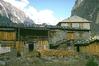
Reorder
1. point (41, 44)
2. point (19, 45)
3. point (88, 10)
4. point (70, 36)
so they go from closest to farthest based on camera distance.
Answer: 1. point (19, 45)
2. point (41, 44)
3. point (70, 36)
4. point (88, 10)

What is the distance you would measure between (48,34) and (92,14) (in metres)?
121

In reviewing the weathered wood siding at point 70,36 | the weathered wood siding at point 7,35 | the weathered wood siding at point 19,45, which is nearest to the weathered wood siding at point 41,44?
the weathered wood siding at point 19,45

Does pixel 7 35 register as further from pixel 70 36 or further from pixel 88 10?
pixel 88 10

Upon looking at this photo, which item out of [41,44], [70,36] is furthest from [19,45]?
[70,36]

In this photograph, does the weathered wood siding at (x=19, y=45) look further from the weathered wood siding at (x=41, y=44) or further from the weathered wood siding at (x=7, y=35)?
the weathered wood siding at (x=41, y=44)

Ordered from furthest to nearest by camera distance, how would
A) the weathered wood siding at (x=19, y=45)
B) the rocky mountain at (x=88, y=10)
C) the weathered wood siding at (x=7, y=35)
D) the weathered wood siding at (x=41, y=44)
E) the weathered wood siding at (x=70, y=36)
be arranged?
the rocky mountain at (x=88, y=10) < the weathered wood siding at (x=70, y=36) < the weathered wood siding at (x=41, y=44) < the weathered wood siding at (x=19, y=45) < the weathered wood siding at (x=7, y=35)

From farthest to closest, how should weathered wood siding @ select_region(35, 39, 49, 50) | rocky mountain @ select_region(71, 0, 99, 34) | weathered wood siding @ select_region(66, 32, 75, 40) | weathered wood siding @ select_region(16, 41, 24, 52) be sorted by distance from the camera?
rocky mountain @ select_region(71, 0, 99, 34), weathered wood siding @ select_region(66, 32, 75, 40), weathered wood siding @ select_region(35, 39, 49, 50), weathered wood siding @ select_region(16, 41, 24, 52)

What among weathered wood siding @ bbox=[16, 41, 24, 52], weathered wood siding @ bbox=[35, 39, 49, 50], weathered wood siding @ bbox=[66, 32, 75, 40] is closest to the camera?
weathered wood siding @ bbox=[16, 41, 24, 52]

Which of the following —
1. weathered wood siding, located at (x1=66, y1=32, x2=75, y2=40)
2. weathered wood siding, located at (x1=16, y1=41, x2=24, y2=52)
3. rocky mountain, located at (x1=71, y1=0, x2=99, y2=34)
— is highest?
rocky mountain, located at (x1=71, y1=0, x2=99, y2=34)

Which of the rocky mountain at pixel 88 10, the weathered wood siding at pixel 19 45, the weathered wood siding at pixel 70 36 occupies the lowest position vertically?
the weathered wood siding at pixel 19 45

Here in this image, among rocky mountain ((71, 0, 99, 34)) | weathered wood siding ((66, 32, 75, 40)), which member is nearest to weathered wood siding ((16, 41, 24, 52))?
weathered wood siding ((66, 32, 75, 40))

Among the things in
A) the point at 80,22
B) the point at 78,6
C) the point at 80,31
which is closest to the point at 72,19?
the point at 80,22

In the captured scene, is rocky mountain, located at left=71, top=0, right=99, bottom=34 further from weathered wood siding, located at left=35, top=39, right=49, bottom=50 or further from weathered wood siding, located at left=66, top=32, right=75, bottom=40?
weathered wood siding, located at left=35, top=39, right=49, bottom=50

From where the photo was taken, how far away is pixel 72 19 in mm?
76062
